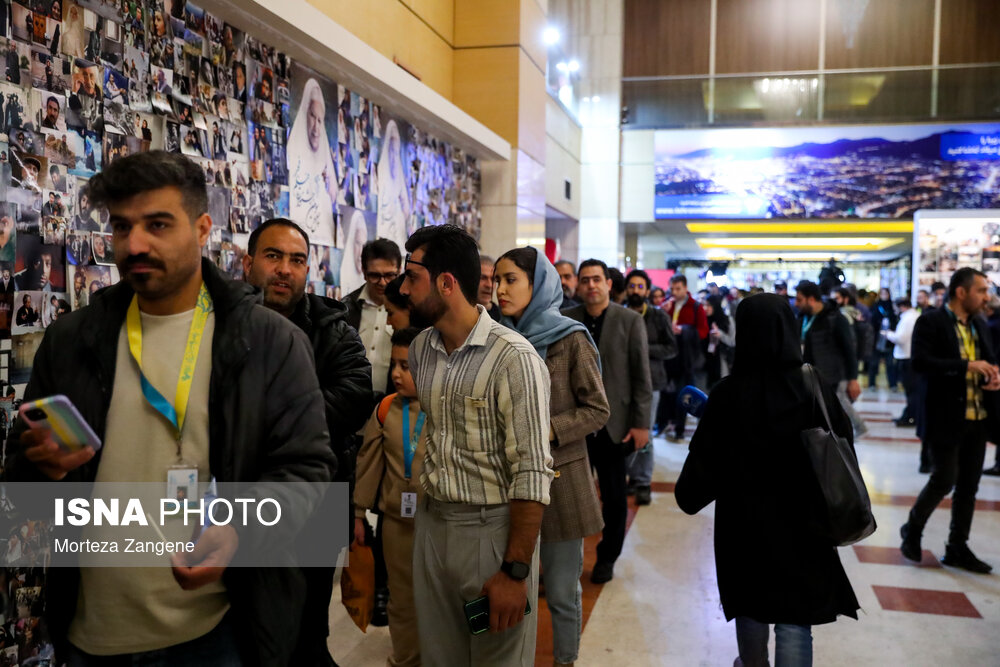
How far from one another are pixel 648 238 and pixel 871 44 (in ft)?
20.8

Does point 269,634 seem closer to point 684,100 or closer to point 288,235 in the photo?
point 288,235

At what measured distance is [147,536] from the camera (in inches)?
60.9

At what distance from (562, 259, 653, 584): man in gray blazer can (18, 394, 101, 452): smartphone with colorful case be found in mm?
3187

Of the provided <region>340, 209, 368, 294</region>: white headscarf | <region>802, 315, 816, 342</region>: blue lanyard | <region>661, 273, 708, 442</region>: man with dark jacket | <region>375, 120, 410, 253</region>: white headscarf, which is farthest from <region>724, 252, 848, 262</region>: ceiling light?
<region>340, 209, 368, 294</region>: white headscarf

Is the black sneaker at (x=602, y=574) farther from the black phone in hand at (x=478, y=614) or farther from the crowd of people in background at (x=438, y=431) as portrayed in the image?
the black phone in hand at (x=478, y=614)

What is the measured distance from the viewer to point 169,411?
1532mm

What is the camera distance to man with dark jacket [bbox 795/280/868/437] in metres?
6.71

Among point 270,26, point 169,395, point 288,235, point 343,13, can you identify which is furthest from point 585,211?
point 169,395

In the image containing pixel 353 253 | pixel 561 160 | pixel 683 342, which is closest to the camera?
pixel 353 253

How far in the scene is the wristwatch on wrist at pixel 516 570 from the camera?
204 cm

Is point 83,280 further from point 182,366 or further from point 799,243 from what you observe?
point 799,243

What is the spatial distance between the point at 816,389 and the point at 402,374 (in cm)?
137

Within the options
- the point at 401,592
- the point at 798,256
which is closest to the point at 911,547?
the point at 401,592

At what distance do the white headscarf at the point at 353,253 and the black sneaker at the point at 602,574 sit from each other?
2.25 meters
